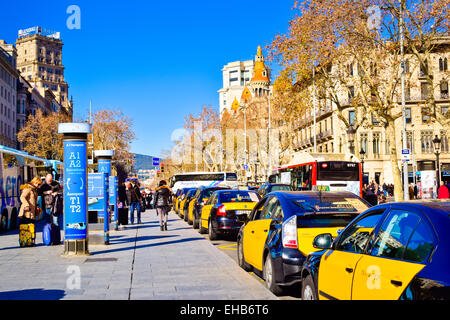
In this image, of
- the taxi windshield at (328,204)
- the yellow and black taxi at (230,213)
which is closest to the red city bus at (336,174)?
the yellow and black taxi at (230,213)

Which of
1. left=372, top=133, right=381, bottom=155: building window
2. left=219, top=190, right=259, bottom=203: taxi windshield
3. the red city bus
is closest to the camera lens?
left=219, top=190, right=259, bottom=203: taxi windshield

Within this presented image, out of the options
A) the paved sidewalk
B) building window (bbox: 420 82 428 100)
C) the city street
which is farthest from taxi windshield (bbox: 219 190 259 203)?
building window (bbox: 420 82 428 100)

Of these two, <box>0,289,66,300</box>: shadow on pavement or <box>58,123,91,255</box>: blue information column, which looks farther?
<box>58,123,91,255</box>: blue information column

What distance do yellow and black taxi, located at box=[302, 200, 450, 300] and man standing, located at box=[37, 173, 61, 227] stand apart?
394 inches

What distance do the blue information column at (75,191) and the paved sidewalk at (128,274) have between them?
1.35 ft

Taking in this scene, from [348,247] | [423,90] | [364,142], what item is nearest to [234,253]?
[348,247]

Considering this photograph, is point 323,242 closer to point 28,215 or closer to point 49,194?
point 49,194

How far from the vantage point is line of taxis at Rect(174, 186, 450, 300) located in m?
3.69

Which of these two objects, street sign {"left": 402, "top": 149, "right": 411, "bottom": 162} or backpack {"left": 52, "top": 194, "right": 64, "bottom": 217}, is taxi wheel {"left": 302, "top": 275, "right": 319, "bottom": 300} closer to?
backpack {"left": 52, "top": 194, "right": 64, "bottom": 217}

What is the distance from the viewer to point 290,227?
745cm

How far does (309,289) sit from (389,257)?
1660mm

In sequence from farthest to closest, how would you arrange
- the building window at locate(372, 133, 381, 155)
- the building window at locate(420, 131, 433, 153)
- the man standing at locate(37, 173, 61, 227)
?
the building window at locate(372, 133, 381, 155), the building window at locate(420, 131, 433, 153), the man standing at locate(37, 173, 61, 227)

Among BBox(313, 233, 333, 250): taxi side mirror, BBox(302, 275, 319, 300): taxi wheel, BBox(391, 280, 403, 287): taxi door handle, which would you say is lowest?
BBox(302, 275, 319, 300): taxi wheel

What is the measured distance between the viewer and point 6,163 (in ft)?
73.2
